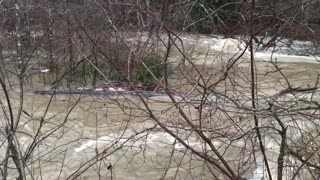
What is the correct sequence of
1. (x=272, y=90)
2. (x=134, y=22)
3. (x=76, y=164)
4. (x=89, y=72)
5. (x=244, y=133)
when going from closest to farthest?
1. (x=244, y=133)
2. (x=272, y=90)
3. (x=134, y=22)
4. (x=76, y=164)
5. (x=89, y=72)

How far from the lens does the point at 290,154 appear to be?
3.07 meters

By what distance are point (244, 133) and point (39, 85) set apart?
25.4 feet

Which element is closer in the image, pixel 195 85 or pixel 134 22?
pixel 195 85

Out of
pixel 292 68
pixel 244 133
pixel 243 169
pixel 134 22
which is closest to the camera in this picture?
pixel 244 133

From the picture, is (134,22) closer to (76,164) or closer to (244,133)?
(76,164)

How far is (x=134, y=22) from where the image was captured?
16.6ft

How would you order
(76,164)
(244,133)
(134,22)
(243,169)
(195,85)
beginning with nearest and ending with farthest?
(244,133) < (195,85) < (243,169) < (134,22) < (76,164)

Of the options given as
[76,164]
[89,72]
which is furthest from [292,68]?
[76,164]

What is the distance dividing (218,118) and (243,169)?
43cm

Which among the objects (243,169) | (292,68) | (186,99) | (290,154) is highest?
(186,99)

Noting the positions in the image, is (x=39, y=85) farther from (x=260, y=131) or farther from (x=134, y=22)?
(x=260, y=131)

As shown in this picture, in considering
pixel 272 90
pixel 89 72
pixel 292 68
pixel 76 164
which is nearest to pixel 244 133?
pixel 272 90

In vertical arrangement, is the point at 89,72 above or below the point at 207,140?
below

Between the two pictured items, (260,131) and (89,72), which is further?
(89,72)
